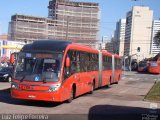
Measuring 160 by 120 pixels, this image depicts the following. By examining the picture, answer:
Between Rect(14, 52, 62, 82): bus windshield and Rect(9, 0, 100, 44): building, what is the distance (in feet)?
236

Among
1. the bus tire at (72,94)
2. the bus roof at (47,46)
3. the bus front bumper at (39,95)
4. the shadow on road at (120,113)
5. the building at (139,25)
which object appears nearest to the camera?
the shadow on road at (120,113)

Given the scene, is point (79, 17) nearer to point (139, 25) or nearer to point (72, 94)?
point (139, 25)

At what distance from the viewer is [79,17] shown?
94000 millimetres

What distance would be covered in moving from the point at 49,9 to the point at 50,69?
266 feet

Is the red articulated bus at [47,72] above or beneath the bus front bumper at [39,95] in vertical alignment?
above

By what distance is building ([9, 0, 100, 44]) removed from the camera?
92.9 meters

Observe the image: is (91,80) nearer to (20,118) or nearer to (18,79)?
(18,79)

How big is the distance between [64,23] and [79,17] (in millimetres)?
6802

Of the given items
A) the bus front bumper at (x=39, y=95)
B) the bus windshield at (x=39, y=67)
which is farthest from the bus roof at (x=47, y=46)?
the bus front bumper at (x=39, y=95)

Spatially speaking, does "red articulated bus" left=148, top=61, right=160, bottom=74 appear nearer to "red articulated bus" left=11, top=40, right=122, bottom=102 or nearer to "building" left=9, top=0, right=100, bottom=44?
"building" left=9, top=0, right=100, bottom=44

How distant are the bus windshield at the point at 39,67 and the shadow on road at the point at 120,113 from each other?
7.12 ft

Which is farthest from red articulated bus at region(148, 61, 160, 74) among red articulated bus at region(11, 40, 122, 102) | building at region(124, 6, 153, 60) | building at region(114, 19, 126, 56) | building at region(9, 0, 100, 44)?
red articulated bus at region(11, 40, 122, 102)

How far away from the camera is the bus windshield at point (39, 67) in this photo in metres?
16.4

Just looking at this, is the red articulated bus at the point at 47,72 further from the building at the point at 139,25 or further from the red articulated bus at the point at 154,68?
the red articulated bus at the point at 154,68
